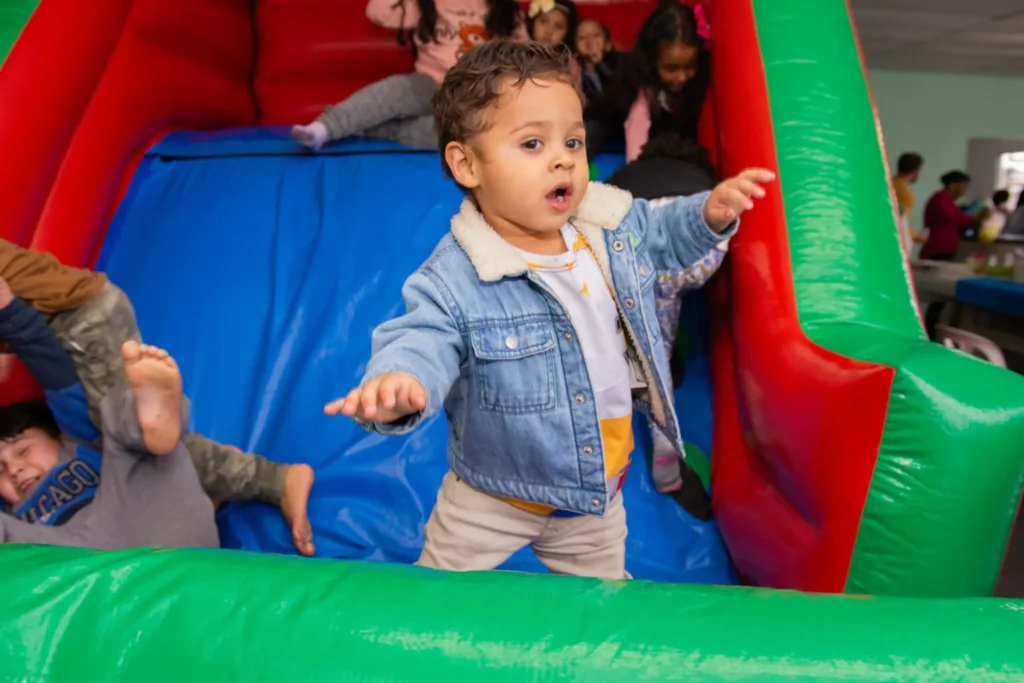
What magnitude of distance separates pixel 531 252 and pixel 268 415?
0.82 m

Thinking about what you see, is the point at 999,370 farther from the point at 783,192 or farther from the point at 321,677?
the point at 321,677

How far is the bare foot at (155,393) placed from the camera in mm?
996

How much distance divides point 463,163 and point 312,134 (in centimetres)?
119

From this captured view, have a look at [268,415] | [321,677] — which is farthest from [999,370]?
[268,415]

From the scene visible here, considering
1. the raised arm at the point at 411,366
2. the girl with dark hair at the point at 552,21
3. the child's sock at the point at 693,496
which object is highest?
the girl with dark hair at the point at 552,21

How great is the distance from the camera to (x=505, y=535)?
88 cm

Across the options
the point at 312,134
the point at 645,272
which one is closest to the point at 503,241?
the point at 645,272

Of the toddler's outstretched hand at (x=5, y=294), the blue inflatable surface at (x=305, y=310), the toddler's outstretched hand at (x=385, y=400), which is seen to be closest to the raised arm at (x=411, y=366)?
the toddler's outstretched hand at (x=385, y=400)

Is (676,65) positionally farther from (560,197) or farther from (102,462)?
(102,462)

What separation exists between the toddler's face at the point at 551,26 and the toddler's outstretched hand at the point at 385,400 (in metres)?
1.42

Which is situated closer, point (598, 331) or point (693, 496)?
point (598, 331)

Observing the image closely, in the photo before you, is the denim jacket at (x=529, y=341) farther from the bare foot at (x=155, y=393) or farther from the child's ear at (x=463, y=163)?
the bare foot at (x=155, y=393)

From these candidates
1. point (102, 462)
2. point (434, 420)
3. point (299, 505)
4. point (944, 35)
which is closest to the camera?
point (102, 462)

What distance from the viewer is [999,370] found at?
839 mm
